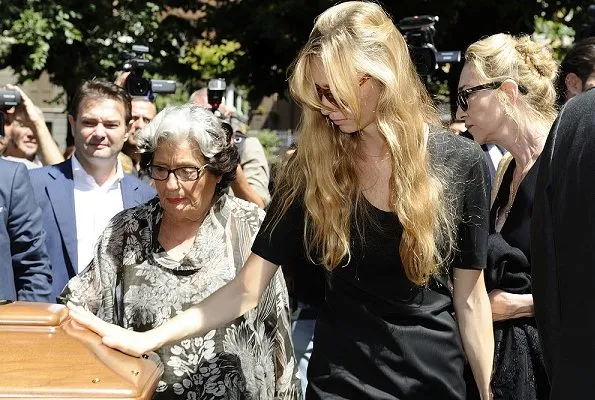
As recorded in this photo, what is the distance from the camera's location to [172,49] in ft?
49.2

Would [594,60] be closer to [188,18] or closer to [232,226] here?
[232,226]

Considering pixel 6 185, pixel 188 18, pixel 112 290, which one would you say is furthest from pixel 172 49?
pixel 112 290

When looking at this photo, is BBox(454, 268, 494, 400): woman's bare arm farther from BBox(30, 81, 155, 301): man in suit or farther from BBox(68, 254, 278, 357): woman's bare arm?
BBox(30, 81, 155, 301): man in suit

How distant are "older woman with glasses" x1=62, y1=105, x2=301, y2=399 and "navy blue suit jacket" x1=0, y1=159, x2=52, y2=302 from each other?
84 centimetres

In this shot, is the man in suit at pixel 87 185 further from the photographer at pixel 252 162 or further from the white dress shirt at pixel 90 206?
the photographer at pixel 252 162

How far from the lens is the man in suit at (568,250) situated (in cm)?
174

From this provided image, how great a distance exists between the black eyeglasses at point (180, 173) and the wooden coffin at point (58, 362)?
96 centimetres

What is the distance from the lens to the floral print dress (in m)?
3.31

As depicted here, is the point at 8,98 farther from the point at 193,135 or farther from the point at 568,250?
the point at 568,250

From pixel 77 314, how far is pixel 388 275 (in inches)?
32.6

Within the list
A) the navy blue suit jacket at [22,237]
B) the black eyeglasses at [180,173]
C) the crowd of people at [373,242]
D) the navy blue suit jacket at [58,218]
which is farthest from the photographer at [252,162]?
the black eyeglasses at [180,173]

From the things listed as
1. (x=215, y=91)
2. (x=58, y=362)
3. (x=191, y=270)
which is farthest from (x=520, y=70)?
(x=215, y=91)

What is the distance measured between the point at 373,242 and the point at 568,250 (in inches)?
37.8

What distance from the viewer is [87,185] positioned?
15.7ft
